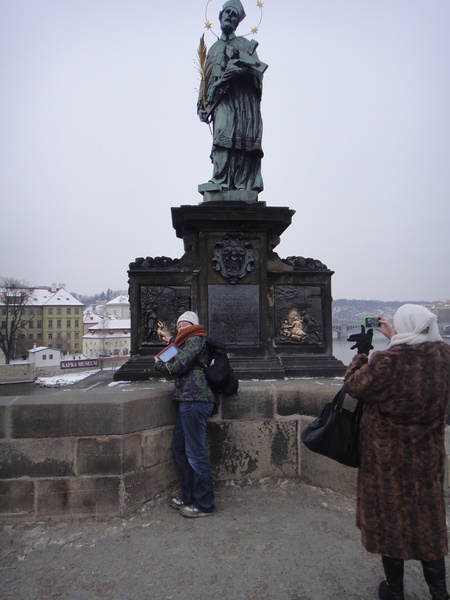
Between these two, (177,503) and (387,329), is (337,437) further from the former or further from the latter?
(177,503)

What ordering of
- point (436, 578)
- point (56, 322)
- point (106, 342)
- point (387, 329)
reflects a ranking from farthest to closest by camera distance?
point (56, 322)
point (106, 342)
point (387, 329)
point (436, 578)

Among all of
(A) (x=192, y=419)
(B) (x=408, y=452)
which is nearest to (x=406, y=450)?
(B) (x=408, y=452)

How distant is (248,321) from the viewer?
4.86 meters

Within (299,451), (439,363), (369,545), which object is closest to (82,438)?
(299,451)

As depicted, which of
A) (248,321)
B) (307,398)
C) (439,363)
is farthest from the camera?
(248,321)

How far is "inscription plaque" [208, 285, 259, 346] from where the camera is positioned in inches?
190

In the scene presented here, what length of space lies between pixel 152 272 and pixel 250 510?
2831 mm

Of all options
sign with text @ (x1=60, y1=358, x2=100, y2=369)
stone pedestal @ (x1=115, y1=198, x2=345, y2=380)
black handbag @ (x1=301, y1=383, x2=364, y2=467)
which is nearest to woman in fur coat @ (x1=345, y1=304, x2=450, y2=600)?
black handbag @ (x1=301, y1=383, x2=364, y2=467)

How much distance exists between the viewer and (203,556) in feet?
8.57

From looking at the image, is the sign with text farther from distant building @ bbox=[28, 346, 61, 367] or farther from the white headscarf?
the white headscarf

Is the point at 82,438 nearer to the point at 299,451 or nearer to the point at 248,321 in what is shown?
the point at 299,451

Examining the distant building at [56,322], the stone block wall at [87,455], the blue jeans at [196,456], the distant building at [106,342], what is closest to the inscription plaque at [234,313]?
the stone block wall at [87,455]

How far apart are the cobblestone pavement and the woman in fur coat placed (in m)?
0.41

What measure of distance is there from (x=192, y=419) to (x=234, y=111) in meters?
4.26
